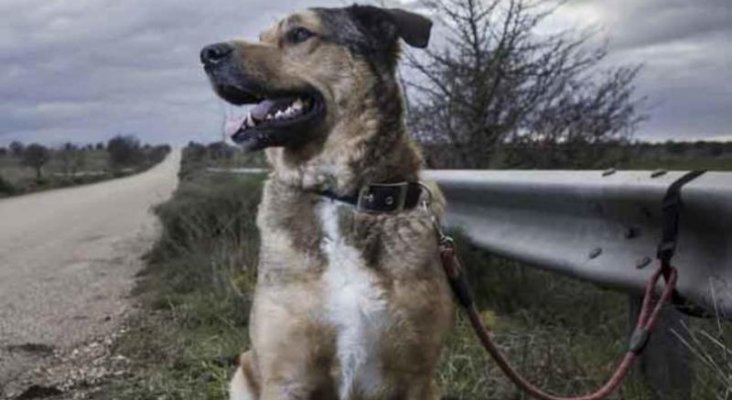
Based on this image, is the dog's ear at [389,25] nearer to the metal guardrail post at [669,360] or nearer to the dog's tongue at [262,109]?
the dog's tongue at [262,109]

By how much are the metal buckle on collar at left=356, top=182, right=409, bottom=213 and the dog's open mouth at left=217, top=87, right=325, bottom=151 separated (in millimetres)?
393

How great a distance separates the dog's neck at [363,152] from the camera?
15.2ft

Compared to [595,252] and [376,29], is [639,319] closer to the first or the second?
[595,252]

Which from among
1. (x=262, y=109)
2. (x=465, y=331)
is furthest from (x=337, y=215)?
(x=465, y=331)

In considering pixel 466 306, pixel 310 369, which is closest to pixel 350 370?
pixel 310 369

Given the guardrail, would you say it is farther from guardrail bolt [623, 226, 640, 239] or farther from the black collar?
the black collar

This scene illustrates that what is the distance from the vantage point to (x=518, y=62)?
1064 cm

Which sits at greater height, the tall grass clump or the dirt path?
the tall grass clump

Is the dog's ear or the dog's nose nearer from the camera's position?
the dog's nose

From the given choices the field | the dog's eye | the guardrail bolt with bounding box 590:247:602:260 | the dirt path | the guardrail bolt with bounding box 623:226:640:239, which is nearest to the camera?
the guardrail bolt with bounding box 623:226:640:239

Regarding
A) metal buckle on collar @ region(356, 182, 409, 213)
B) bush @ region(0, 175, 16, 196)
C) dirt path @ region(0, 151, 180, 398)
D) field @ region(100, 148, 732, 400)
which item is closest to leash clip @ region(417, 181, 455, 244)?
metal buckle on collar @ region(356, 182, 409, 213)

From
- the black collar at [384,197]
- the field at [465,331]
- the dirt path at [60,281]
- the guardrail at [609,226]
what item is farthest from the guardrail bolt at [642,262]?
the dirt path at [60,281]

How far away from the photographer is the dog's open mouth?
4.60m

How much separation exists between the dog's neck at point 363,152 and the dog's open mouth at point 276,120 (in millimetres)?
122
